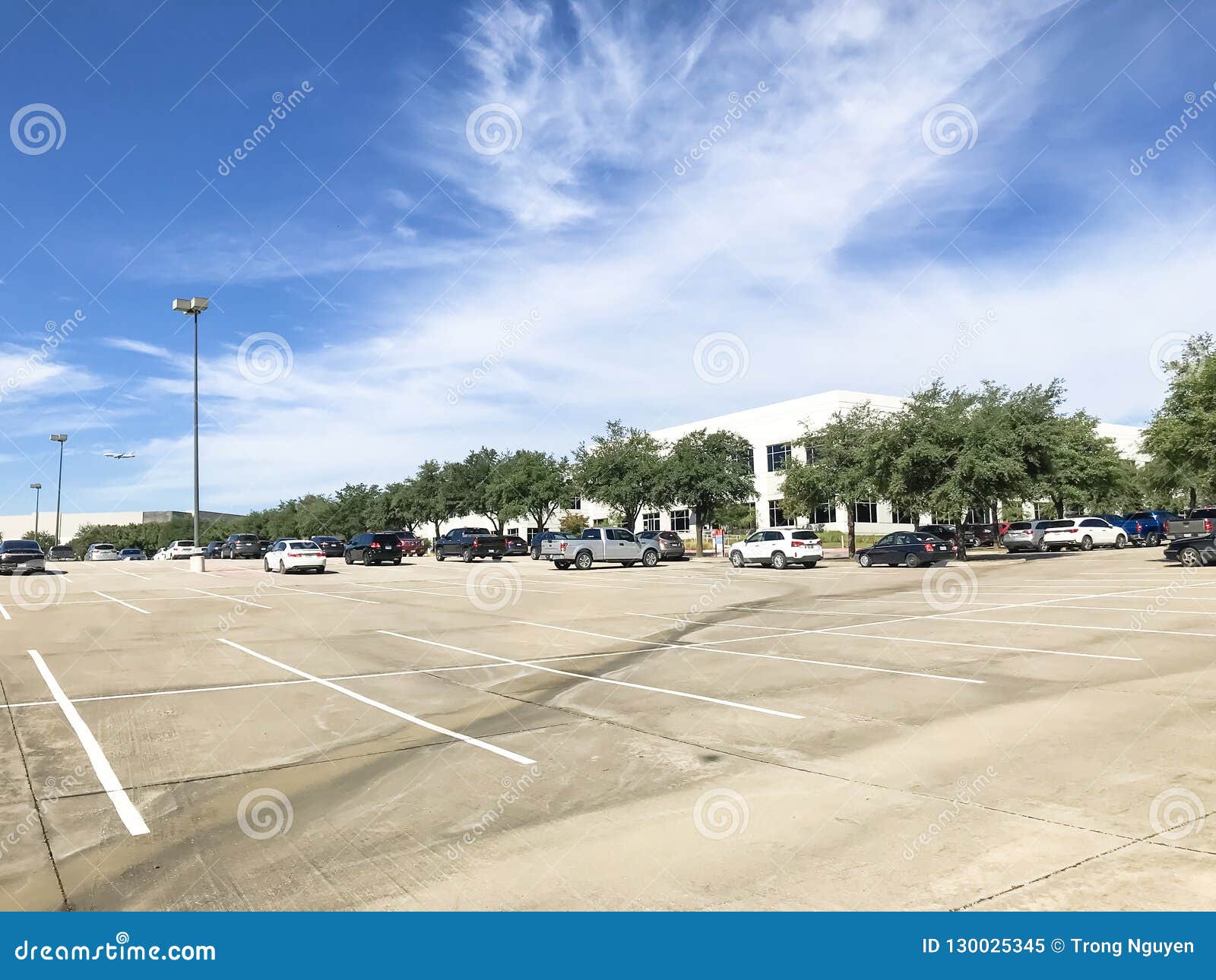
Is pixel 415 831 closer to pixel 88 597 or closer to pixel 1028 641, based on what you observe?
pixel 1028 641

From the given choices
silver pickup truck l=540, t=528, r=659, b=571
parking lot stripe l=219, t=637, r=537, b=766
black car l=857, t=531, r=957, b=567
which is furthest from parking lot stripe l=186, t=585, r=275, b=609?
black car l=857, t=531, r=957, b=567

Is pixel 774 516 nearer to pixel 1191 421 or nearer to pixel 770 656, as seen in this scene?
pixel 1191 421

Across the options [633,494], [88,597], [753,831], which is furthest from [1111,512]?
[753,831]

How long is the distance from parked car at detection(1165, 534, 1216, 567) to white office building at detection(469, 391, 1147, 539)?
34816mm

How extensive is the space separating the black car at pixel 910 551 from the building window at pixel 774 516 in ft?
122

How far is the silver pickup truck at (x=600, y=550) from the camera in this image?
3981cm

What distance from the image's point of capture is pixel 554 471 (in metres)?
69.8

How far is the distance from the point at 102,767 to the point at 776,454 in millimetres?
71667

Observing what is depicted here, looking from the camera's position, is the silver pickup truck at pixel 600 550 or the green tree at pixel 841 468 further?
the green tree at pixel 841 468

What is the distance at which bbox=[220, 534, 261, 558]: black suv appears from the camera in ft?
192

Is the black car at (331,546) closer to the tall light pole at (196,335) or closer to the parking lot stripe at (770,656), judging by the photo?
the tall light pole at (196,335)

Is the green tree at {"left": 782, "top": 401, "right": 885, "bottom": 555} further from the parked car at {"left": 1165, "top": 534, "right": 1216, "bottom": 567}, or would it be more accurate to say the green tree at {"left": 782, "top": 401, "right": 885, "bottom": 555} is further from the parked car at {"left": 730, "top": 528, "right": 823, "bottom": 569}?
the parked car at {"left": 1165, "top": 534, "right": 1216, "bottom": 567}

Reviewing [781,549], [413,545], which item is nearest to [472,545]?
[413,545]

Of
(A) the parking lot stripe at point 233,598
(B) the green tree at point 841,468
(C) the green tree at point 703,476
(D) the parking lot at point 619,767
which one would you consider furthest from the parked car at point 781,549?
(A) the parking lot stripe at point 233,598
